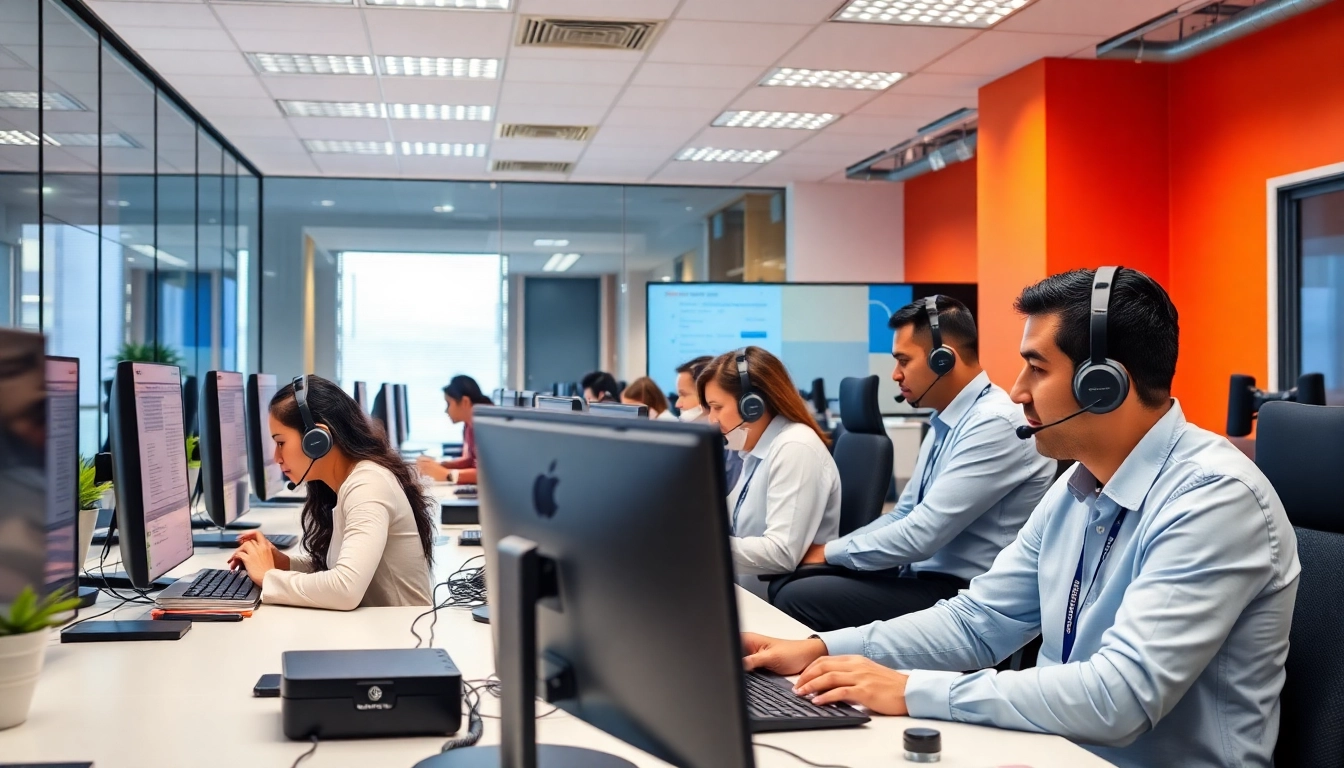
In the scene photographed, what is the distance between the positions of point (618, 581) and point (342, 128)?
6.85 meters

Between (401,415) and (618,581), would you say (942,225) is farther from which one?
(618,581)

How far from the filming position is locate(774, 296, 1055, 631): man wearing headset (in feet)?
9.73

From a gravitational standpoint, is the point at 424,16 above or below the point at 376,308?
above

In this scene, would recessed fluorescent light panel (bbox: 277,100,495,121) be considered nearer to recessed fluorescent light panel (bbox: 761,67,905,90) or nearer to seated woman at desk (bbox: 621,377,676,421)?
recessed fluorescent light panel (bbox: 761,67,905,90)

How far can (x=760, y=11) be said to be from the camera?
4.94m

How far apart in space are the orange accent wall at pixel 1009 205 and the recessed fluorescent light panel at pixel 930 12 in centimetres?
77

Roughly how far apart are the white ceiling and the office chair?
200cm

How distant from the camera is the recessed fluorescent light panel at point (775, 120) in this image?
6.93 metres

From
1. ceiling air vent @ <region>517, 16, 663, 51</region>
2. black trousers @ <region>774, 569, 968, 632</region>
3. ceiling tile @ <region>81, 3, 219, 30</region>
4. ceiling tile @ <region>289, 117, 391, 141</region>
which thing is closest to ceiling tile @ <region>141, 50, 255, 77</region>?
ceiling tile @ <region>81, 3, 219, 30</region>

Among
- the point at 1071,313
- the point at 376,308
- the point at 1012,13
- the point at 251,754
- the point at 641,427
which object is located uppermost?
the point at 1012,13

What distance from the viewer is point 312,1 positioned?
480 centimetres

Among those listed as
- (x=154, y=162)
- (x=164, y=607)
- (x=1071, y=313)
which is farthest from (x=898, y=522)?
(x=154, y=162)

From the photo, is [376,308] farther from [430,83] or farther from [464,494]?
[464,494]

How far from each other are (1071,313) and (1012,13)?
12.4ft
